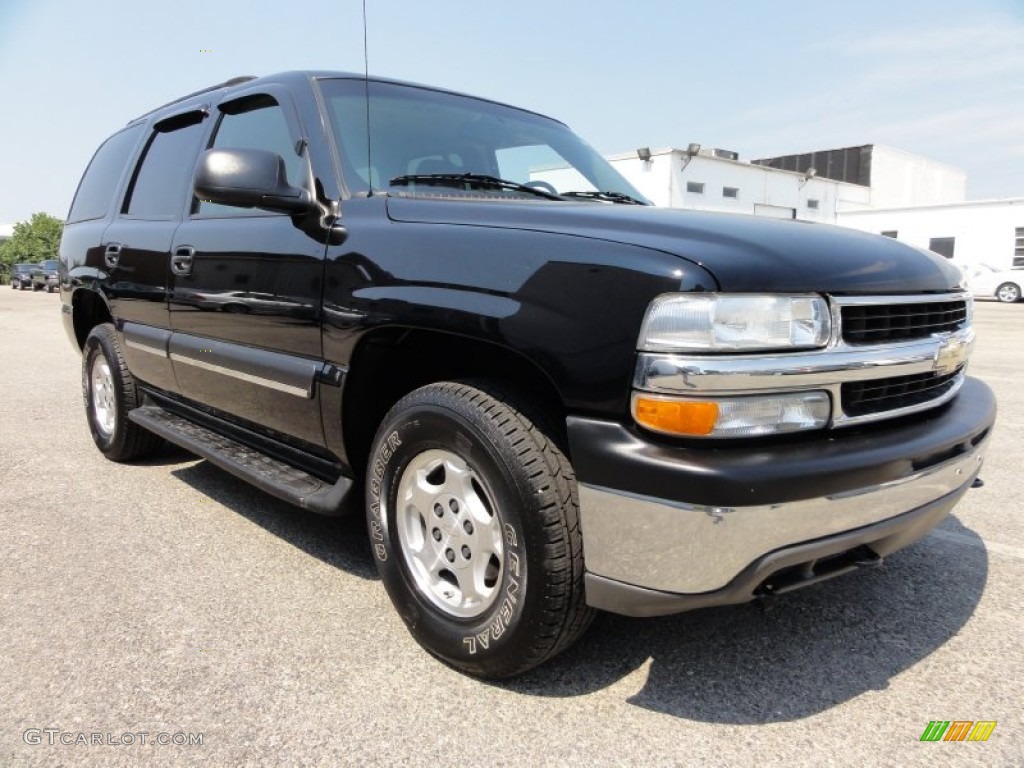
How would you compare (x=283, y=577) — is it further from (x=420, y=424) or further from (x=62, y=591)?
(x=420, y=424)

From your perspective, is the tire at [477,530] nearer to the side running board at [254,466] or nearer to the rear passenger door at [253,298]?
the side running board at [254,466]

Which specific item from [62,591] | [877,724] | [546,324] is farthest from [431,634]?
[62,591]

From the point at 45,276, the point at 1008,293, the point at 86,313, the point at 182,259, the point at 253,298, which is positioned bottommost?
the point at 45,276

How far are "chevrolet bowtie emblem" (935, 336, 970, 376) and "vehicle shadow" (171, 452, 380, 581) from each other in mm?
2042

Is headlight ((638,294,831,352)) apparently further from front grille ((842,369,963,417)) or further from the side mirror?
the side mirror

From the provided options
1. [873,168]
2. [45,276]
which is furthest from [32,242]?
[873,168]

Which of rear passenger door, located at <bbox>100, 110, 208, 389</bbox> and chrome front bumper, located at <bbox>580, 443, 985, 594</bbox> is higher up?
rear passenger door, located at <bbox>100, 110, 208, 389</bbox>

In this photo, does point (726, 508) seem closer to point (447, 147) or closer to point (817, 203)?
point (447, 147)

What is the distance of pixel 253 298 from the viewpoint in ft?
9.50

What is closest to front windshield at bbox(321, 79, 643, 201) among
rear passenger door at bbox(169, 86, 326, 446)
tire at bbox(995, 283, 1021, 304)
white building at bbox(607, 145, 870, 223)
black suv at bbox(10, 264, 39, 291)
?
rear passenger door at bbox(169, 86, 326, 446)

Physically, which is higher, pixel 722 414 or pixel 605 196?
pixel 605 196

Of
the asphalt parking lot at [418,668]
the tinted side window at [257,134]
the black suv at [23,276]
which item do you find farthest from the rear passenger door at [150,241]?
the black suv at [23,276]

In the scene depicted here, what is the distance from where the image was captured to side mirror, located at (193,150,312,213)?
2.47 meters

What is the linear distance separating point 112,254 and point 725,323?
3.65 metres
